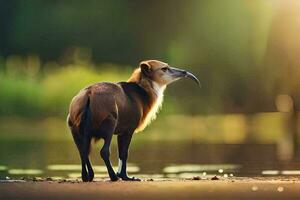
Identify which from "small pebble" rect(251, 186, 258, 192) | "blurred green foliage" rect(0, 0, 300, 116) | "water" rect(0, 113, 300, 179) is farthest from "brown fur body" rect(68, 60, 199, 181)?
"blurred green foliage" rect(0, 0, 300, 116)

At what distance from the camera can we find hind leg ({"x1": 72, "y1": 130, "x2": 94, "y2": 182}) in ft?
28.3

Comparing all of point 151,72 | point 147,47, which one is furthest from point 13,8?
point 151,72

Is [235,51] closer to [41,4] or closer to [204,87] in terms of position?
[204,87]

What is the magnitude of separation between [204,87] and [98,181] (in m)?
20.5

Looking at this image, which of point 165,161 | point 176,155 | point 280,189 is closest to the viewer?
point 280,189

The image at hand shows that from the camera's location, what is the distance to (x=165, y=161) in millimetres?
11375

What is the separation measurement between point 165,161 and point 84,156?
2.75 meters

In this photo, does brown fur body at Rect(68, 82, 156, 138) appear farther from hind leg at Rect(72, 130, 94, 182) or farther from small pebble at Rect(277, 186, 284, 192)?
small pebble at Rect(277, 186, 284, 192)

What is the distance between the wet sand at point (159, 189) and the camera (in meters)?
7.56

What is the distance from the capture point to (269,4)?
97.6 ft

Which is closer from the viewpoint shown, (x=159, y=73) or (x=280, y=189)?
(x=280, y=189)

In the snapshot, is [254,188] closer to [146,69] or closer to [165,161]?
[146,69]

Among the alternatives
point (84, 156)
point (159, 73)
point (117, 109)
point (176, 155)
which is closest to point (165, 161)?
point (176, 155)

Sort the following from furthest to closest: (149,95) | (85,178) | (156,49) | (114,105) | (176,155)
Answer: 1. (156,49)
2. (176,155)
3. (149,95)
4. (114,105)
5. (85,178)
